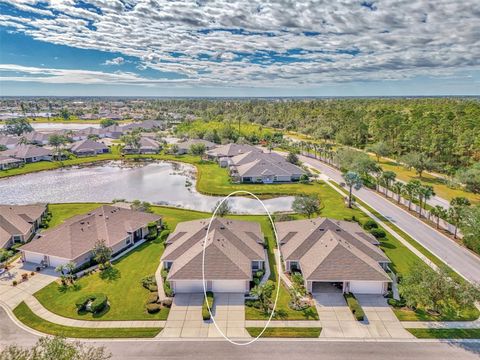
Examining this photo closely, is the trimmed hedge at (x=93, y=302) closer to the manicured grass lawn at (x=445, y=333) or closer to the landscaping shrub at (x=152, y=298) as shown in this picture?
the landscaping shrub at (x=152, y=298)

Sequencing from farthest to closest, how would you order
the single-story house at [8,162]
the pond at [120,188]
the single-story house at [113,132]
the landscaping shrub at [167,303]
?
1. the single-story house at [113,132]
2. the single-story house at [8,162]
3. the pond at [120,188]
4. the landscaping shrub at [167,303]

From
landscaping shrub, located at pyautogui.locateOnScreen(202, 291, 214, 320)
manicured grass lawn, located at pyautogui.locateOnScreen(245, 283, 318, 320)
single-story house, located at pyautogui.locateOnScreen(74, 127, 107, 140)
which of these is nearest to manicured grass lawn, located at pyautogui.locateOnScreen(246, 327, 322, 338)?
manicured grass lawn, located at pyautogui.locateOnScreen(245, 283, 318, 320)

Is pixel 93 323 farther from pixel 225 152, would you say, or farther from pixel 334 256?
pixel 225 152

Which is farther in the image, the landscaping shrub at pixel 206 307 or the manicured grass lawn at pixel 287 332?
the landscaping shrub at pixel 206 307

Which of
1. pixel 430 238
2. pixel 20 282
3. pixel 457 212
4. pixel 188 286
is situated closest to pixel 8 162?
pixel 20 282

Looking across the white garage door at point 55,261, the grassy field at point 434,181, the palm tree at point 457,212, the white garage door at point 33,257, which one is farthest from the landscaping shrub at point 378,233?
the white garage door at point 33,257

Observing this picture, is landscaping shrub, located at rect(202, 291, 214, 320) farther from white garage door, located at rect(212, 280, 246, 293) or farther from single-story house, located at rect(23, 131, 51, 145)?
single-story house, located at rect(23, 131, 51, 145)
